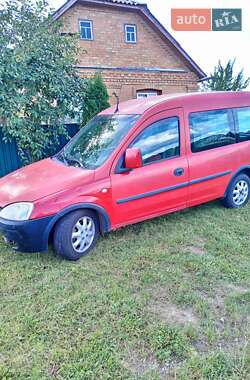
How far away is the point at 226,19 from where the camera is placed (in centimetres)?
1241

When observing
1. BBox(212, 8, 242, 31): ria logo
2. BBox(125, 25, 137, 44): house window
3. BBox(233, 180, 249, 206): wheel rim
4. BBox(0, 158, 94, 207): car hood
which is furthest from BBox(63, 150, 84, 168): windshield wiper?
BBox(212, 8, 242, 31): ria logo

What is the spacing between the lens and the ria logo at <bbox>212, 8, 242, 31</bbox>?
12148mm

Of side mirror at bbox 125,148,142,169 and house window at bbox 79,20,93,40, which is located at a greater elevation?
house window at bbox 79,20,93,40

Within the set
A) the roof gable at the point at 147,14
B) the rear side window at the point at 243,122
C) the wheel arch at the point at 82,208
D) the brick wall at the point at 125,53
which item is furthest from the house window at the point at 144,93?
the wheel arch at the point at 82,208

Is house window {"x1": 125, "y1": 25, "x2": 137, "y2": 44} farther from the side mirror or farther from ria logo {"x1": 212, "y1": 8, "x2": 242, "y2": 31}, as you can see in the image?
the side mirror

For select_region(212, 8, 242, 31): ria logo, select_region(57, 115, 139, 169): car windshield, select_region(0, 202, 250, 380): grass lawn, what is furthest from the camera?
select_region(212, 8, 242, 31): ria logo

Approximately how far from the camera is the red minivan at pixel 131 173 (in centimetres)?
323

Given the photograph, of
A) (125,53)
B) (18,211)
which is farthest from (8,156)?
(125,53)

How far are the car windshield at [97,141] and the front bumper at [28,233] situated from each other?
3.13 feet

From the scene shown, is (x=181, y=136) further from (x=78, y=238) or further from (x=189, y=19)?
(x=189, y=19)

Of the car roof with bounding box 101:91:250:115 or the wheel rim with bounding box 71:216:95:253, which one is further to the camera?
the car roof with bounding box 101:91:250:115

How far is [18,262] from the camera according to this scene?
3408 millimetres

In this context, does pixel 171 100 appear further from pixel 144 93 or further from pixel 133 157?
pixel 144 93

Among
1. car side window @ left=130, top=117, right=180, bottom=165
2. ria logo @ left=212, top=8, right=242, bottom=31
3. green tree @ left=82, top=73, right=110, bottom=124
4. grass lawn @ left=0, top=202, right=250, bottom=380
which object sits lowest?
grass lawn @ left=0, top=202, right=250, bottom=380
